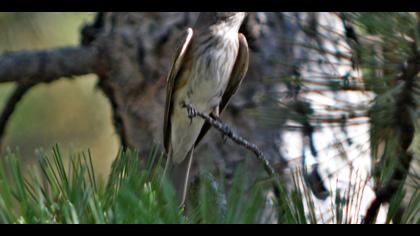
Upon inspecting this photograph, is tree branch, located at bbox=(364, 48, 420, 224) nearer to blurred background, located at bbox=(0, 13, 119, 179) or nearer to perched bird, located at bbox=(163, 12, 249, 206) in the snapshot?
perched bird, located at bbox=(163, 12, 249, 206)

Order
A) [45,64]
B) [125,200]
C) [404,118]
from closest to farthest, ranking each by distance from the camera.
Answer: [125,200] → [404,118] → [45,64]

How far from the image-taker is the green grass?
111 cm

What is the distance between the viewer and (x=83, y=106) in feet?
13.4

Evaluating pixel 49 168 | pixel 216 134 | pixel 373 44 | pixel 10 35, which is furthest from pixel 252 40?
pixel 49 168

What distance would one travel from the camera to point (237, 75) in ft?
10.6

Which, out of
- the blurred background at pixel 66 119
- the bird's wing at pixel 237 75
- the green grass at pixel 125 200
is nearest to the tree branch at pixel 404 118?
the green grass at pixel 125 200

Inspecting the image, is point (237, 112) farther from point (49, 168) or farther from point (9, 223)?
point (9, 223)

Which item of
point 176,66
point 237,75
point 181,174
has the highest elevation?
point 176,66

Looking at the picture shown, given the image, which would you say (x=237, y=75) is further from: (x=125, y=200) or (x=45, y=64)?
(x=125, y=200)

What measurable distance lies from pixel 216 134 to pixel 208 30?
448mm

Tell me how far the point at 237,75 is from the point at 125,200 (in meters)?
2.17

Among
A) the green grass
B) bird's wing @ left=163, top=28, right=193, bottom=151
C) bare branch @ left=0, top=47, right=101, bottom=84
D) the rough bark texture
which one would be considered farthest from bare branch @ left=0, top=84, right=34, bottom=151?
the green grass

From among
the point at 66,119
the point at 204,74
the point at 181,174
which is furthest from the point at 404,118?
the point at 66,119

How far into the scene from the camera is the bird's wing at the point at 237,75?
3174 mm
